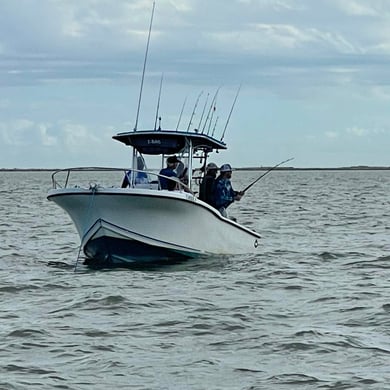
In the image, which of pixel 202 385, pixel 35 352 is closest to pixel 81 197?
pixel 35 352

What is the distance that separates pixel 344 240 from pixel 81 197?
1083 centimetres

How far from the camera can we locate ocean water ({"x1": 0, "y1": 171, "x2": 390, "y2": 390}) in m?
10.6

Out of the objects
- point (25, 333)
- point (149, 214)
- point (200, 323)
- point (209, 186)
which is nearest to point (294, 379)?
point (200, 323)

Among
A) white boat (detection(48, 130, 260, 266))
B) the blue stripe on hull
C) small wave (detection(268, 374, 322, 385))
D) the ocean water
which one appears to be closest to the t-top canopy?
white boat (detection(48, 130, 260, 266))

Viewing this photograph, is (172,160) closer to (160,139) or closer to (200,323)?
(160,139)

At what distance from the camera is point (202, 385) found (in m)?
10.2

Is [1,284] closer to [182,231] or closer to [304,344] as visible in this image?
[182,231]

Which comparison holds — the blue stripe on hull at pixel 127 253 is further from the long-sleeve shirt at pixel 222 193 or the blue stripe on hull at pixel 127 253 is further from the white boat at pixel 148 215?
the long-sleeve shirt at pixel 222 193

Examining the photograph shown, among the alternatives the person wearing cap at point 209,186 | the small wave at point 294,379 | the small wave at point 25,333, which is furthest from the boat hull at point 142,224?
the small wave at point 294,379

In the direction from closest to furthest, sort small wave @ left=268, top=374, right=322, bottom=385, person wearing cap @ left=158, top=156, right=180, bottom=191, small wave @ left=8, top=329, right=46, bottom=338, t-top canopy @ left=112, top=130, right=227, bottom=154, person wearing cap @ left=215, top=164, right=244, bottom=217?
small wave @ left=268, top=374, right=322, bottom=385 → small wave @ left=8, top=329, right=46, bottom=338 → person wearing cap @ left=158, top=156, right=180, bottom=191 → t-top canopy @ left=112, top=130, right=227, bottom=154 → person wearing cap @ left=215, top=164, right=244, bottom=217

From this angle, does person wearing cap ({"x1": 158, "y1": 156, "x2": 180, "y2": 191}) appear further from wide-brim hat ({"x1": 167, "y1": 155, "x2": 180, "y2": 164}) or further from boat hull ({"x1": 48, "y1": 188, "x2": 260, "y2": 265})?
boat hull ({"x1": 48, "y1": 188, "x2": 260, "y2": 265})

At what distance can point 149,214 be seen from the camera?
59.5 feet

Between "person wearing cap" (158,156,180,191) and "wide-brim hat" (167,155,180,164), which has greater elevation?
"wide-brim hat" (167,155,180,164)

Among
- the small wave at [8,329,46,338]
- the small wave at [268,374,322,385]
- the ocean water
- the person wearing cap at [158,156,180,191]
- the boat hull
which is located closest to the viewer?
the small wave at [268,374,322,385]
